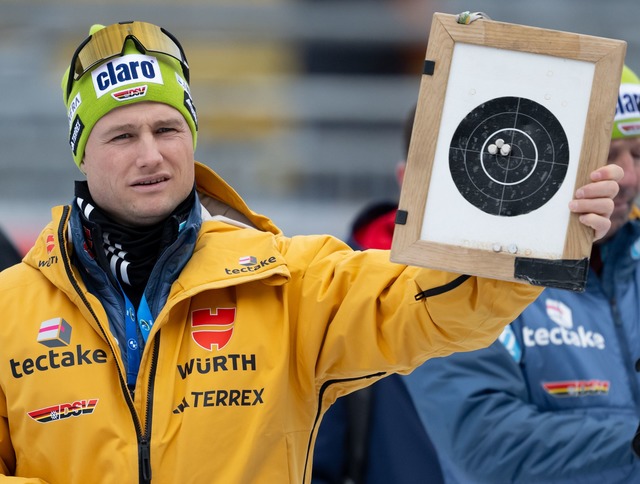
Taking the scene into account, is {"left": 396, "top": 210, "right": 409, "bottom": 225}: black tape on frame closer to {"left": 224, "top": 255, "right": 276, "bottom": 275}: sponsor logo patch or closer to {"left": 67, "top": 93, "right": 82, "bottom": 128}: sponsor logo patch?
{"left": 224, "top": 255, "right": 276, "bottom": 275}: sponsor logo patch

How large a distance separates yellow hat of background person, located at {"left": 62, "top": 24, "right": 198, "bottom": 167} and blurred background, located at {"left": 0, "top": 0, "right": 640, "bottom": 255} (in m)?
8.14

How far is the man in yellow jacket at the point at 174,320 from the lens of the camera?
77.9 inches

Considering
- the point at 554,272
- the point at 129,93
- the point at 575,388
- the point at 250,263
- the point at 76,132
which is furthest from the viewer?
the point at 575,388

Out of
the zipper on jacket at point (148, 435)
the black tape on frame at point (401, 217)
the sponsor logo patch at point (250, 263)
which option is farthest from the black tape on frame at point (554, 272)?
the zipper on jacket at point (148, 435)

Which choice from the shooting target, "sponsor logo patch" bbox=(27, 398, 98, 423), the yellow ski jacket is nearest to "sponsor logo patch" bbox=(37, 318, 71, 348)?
the yellow ski jacket

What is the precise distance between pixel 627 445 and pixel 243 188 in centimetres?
845

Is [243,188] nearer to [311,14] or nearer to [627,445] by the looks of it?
[311,14]

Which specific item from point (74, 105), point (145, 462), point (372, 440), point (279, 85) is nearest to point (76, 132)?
point (74, 105)

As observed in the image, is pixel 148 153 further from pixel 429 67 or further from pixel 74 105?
pixel 429 67

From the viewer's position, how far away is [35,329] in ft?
6.81

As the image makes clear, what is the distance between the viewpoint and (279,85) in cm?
1145

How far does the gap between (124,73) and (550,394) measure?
1.30 m

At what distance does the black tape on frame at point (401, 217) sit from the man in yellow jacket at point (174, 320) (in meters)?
0.11

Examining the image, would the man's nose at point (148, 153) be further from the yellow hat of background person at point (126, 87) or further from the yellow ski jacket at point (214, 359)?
the yellow ski jacket at point (214, 359)
